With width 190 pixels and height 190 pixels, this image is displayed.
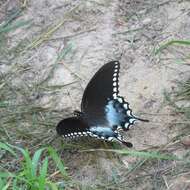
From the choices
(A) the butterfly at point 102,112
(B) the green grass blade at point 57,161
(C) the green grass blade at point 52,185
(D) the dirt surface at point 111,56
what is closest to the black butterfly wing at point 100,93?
(A) the butterfly at point 102,112

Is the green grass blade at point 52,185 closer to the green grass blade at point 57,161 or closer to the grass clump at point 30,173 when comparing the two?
the grass clump at point 30,173

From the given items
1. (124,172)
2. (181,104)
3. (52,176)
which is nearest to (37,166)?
(52,176)

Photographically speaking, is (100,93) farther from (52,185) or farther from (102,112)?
(52,185)

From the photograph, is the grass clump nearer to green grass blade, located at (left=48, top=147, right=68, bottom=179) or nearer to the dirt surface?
green grass blade, located at (left=48, top=147, right=68, bottom=179)

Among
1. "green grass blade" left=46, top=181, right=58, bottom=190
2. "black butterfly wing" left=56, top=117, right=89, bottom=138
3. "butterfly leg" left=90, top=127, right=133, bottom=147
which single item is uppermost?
"black butterfly wing" left=56, top=117, right=89, bottom=138

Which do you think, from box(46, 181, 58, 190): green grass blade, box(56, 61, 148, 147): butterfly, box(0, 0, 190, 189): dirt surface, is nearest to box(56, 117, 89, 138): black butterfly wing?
box(56, 61, 148, 147): butterfly

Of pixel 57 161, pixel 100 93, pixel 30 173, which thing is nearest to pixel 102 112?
pixel 100 93
